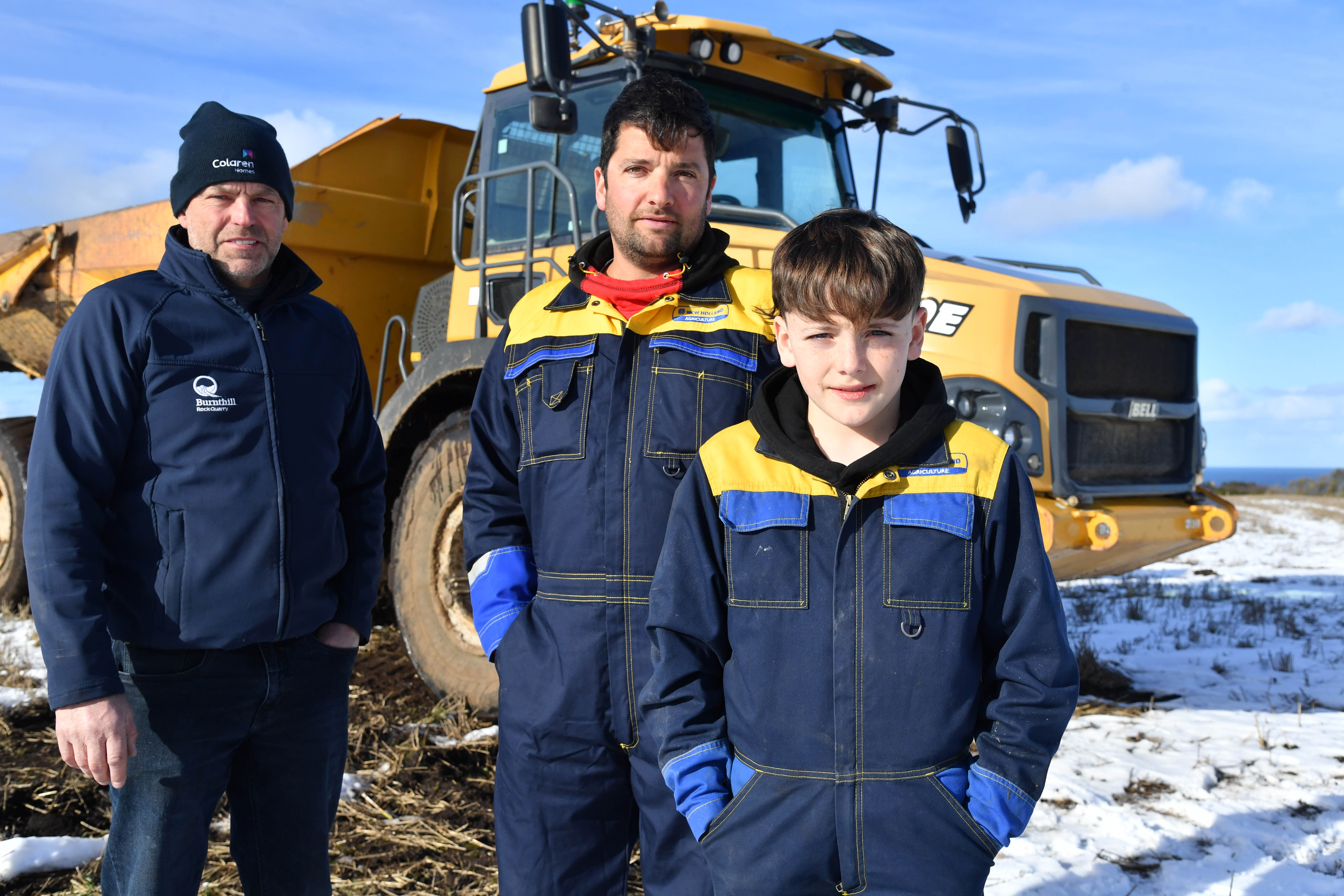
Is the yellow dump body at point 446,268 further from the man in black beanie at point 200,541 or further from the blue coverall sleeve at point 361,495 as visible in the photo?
the man in black beanie at point 200,541

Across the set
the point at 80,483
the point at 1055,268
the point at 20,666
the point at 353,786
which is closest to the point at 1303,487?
the point at 1055,268

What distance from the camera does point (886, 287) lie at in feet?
5.23

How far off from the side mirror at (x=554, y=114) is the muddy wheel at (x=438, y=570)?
1316 millimetres

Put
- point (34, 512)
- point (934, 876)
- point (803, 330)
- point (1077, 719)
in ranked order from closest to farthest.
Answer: point (934, 876) < point (803, 330) < point (34, 512) < point (1077, 719)

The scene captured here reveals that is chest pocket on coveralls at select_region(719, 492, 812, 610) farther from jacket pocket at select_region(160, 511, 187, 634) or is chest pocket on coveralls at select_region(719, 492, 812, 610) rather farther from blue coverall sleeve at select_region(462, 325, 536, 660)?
jacket pocket at select_region(160, 511, 187, 634)

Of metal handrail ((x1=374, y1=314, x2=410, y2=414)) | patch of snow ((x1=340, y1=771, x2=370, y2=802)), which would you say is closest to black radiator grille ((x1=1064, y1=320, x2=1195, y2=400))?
patch of snow ((x1=340, y1=771, x2=370, y2=802))

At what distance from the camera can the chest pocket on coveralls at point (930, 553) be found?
5.22ft

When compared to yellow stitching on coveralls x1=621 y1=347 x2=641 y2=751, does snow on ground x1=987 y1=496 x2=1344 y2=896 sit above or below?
below

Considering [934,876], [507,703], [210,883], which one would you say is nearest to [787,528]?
[934,876]

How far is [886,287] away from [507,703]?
3.82 feet

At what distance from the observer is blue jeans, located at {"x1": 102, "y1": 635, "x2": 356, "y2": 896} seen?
2.02m

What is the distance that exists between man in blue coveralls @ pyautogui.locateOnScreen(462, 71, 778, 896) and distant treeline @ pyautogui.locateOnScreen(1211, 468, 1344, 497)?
2209 centimetres

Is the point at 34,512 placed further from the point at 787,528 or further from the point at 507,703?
the point at 787,528

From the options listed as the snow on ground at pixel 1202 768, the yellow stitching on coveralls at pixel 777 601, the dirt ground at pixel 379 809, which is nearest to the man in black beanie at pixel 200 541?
the dirt ground at pixel 379 809
